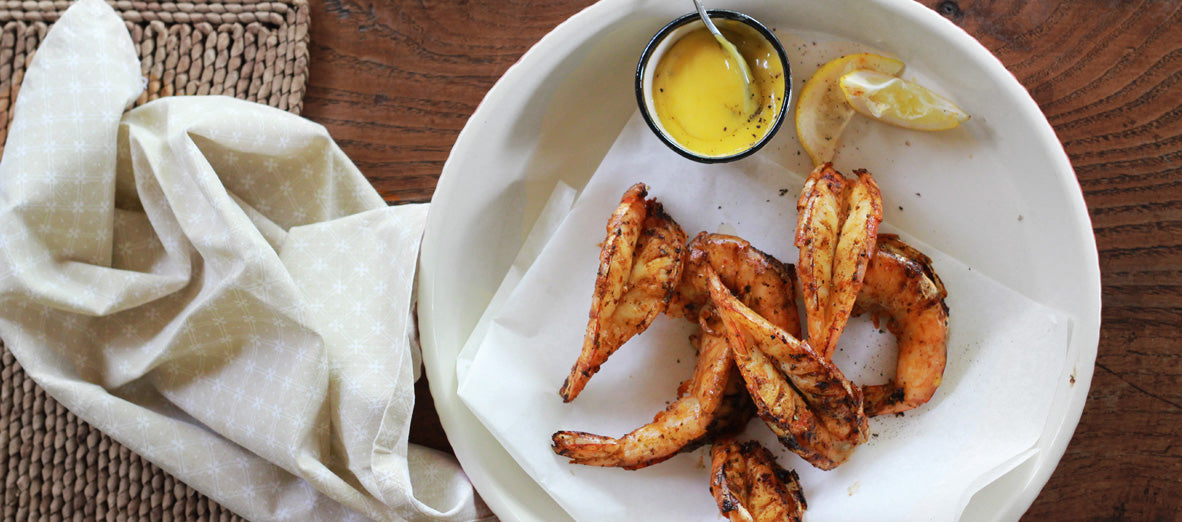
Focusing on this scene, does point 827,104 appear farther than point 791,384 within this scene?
Yes

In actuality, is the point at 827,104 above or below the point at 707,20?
below

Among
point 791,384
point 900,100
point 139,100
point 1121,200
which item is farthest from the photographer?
point 139,100

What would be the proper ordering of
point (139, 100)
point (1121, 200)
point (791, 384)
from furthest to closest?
point (139, 100) → point (1121, 200) → point (791, 384)

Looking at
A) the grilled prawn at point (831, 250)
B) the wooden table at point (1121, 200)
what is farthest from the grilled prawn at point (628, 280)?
the wooden table at point (1121, 200)

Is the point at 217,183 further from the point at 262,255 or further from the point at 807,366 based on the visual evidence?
the point at 807,366

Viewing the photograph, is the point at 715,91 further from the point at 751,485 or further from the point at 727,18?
the point at 751,485

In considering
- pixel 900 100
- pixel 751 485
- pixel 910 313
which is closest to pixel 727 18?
pixel 900 100

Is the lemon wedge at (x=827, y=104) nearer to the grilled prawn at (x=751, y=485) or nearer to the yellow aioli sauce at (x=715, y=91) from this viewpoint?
the yellow aioli sauce at (x=715, y=91)
